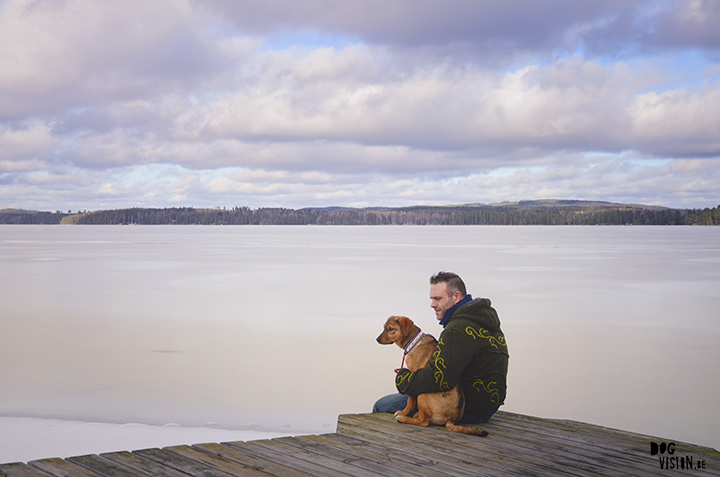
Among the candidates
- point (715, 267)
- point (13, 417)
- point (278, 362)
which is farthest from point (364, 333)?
point (715, 267)

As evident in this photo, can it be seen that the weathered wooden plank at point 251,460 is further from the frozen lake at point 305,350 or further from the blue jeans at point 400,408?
the frozen lake at point 305,350

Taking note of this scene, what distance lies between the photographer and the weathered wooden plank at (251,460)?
4.39 m

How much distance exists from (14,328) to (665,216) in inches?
7756

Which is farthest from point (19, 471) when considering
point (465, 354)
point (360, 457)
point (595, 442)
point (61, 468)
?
point (595, 442)

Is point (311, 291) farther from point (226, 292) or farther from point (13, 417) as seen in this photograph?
point (13, 417)

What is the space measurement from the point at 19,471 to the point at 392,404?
3.11 metres

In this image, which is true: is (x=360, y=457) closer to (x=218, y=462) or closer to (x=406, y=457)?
(x=406, y=457)

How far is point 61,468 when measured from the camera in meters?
4.37

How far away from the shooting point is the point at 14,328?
1427 centimetres

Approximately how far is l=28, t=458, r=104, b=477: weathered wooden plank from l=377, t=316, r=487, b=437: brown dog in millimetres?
2324

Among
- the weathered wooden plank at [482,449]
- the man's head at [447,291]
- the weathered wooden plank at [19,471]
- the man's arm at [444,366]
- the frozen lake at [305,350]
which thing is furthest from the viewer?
the frozen lake at [305,350]

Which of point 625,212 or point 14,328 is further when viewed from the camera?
point 625,212

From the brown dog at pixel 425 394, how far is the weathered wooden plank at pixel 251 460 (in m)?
1.21

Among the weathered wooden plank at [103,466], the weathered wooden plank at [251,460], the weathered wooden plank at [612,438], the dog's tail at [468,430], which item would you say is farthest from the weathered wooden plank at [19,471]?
the weathered wooden plank at [612,438]
